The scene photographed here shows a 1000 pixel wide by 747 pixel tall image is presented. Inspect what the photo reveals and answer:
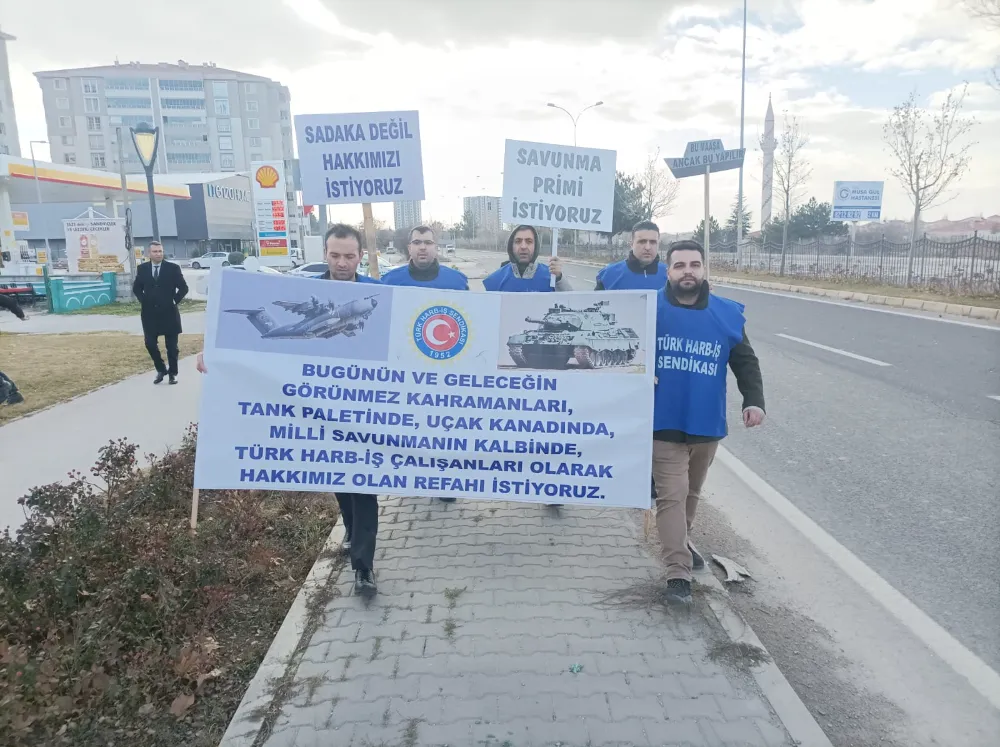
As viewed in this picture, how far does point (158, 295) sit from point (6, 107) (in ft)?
336

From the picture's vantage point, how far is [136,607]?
3.36 m

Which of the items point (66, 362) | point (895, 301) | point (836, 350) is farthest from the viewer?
point (895, 301)

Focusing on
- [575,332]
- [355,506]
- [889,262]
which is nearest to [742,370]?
[575,332]

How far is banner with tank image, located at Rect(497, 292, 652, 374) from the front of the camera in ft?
12.3

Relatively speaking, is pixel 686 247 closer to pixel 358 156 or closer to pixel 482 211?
pixel 358 156

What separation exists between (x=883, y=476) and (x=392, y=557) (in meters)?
3.83

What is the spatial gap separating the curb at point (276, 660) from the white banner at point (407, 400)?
529 mm

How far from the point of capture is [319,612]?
348 centimetres

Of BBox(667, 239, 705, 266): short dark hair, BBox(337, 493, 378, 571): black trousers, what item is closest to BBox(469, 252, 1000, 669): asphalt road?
BBox(667, 239, 705, 266): short dark hair

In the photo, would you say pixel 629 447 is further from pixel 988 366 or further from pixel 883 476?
pixel 988 366

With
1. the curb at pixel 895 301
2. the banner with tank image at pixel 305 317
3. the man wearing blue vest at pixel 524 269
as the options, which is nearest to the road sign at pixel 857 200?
the curb at pixel 895 301

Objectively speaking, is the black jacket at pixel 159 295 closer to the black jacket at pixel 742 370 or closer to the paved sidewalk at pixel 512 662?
the paved sidewalk at pixel 512 662

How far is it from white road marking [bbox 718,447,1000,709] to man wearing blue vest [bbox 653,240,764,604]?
3.48 ft

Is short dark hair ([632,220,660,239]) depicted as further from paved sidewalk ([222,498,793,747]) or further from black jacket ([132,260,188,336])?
black jacket ([132,260,188,336])
